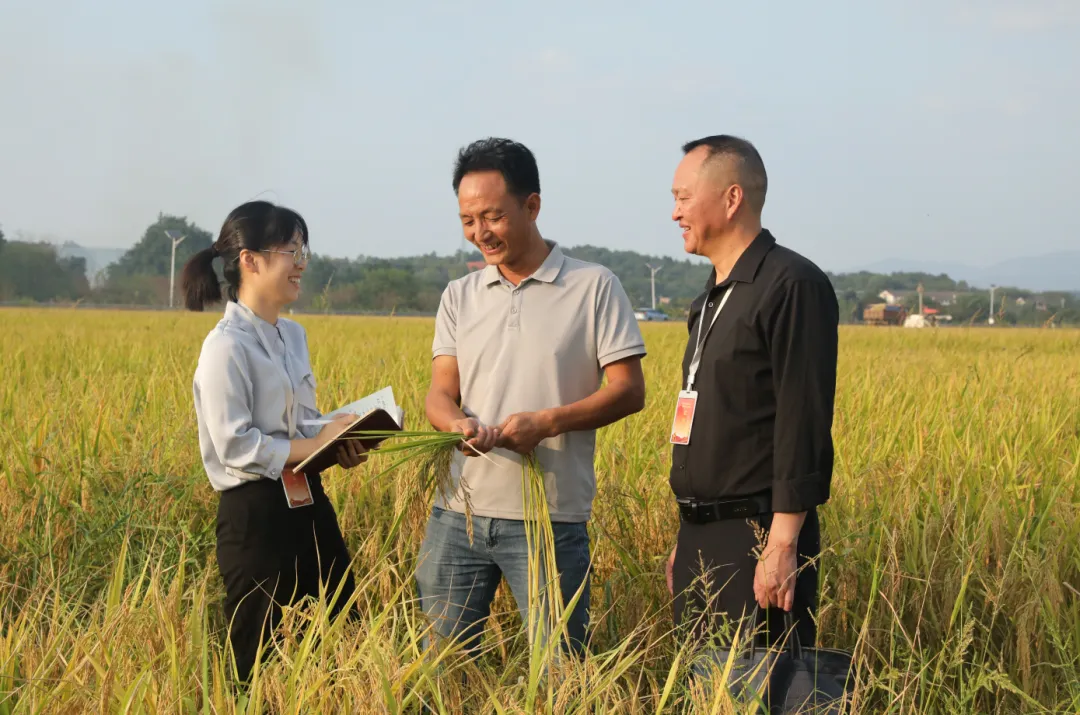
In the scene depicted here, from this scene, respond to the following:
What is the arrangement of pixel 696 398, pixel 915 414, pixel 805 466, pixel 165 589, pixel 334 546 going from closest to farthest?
pixel 805 466 < pixel 696 398 < pixel 334 546 < pixel 165 589 < pixel 915 414

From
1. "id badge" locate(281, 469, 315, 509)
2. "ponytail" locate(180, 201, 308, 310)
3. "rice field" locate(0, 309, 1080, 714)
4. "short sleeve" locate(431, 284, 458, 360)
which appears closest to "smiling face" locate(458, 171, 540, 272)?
"short sleeve" locate(431, 284, 458, 360)

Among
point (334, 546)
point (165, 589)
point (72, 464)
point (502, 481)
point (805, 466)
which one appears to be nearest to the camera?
point (805, 466)

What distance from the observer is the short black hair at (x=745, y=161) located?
208 centimetres

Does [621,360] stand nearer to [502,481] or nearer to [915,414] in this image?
[502,481]

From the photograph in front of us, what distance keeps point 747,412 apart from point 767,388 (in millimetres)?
65

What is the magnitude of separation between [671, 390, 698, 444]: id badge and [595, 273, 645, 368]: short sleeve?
0.25 metres

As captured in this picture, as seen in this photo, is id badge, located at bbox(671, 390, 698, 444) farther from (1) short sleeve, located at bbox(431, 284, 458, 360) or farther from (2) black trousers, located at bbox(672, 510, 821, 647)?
(1) short sleeve, located at bbox(431, 284, 458, 360)

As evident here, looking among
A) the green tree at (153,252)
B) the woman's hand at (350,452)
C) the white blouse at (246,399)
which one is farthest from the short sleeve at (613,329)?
the green tree at (153,252)

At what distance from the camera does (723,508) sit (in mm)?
2055

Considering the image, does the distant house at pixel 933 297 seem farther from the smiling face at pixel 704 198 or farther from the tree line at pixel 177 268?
the smiling face at pixel 704 198

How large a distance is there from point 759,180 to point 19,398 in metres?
4.52

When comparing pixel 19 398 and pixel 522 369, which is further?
pixel 19 398

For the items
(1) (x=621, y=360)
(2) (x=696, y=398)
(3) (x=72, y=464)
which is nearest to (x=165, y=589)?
(3) (x=72, y=464)

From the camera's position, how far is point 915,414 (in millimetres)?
5039
